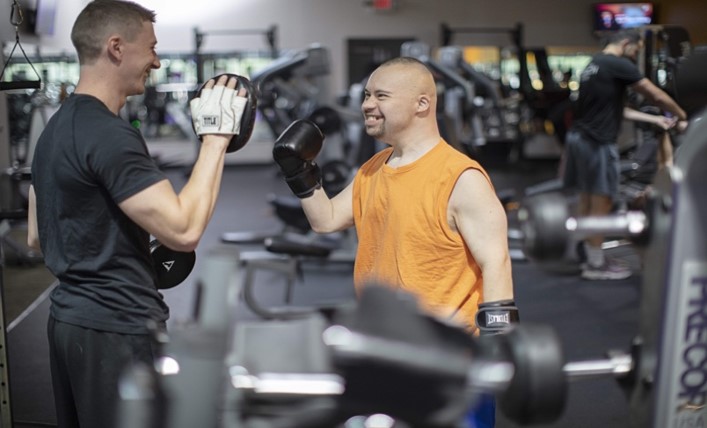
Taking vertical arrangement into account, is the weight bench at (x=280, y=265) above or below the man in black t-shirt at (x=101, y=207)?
below

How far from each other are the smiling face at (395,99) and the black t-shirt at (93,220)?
0.74 m

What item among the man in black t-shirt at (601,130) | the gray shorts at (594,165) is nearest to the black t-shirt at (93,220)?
the man in black t-shirt at (601,130)

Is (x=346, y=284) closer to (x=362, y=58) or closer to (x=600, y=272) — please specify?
(x=600, y=272)

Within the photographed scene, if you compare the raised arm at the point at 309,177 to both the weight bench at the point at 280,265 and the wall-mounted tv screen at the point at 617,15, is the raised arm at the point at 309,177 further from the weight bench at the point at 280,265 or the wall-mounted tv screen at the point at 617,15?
the wall-mounted tv screen at the point at 617,15

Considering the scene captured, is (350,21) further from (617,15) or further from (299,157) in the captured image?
(299,157)

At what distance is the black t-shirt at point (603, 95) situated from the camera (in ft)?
17.8

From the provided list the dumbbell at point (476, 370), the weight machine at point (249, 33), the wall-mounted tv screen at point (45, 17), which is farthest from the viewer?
the weight machine at point (249, 33)

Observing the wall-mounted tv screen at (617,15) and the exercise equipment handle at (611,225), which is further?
the wall-mounted tv screen at (617,15)

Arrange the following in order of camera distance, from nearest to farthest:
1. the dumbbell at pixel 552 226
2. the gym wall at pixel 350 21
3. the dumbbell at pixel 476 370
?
the dumbbell at pixel 476 370, the dumbbell at pixel 552 226, the gym wall at pixel 350 21

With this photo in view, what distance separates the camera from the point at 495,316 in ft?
6.81

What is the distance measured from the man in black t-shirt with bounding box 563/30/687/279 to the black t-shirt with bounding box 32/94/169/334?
4046 millimetres

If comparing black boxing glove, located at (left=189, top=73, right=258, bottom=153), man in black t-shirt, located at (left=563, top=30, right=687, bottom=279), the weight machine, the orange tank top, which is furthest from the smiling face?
the weight machine

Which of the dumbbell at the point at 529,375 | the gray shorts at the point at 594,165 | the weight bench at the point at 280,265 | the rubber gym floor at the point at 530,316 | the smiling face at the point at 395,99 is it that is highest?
the smiling face at the point at 395,99

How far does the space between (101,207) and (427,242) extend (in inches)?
33.9
